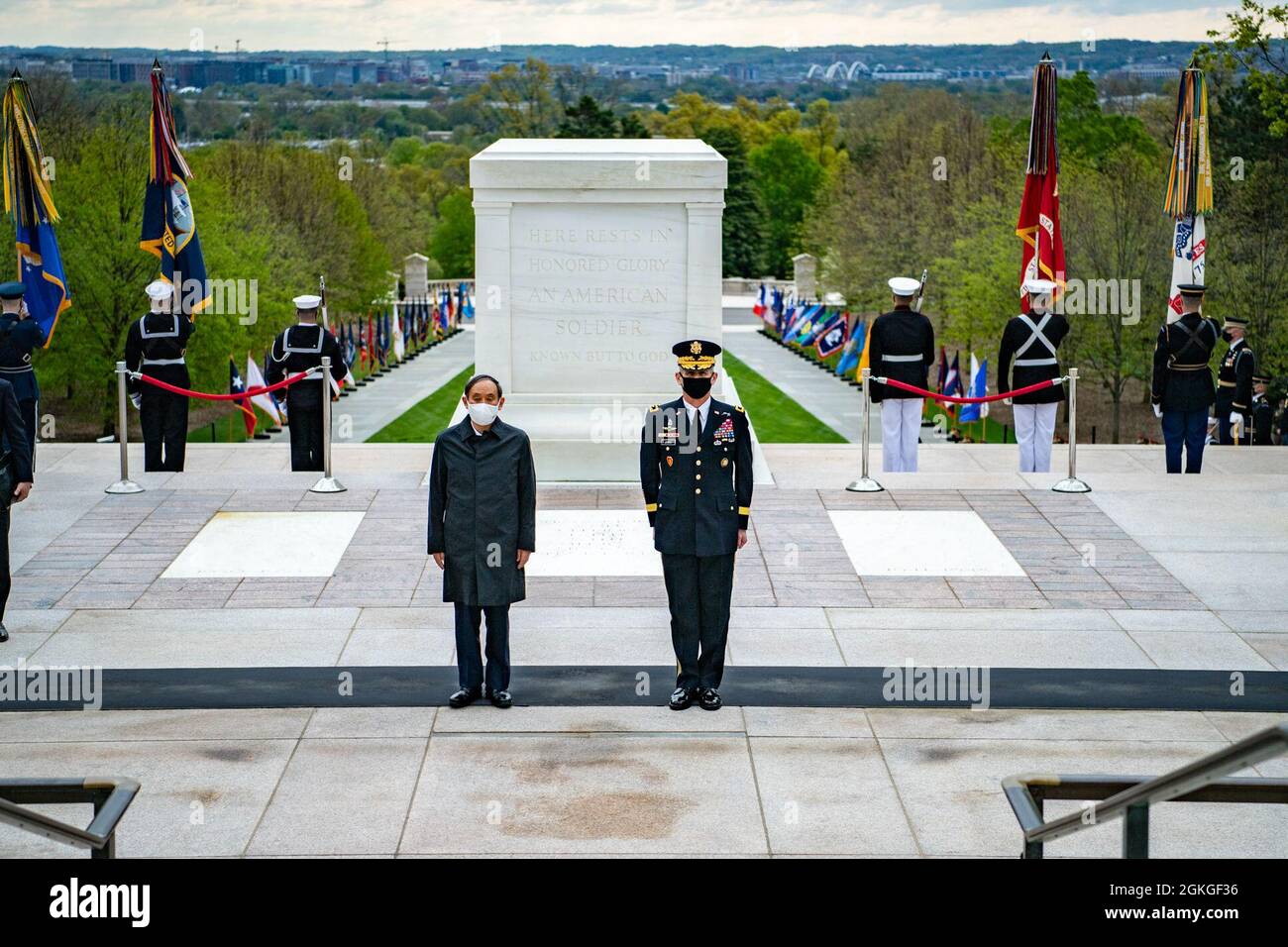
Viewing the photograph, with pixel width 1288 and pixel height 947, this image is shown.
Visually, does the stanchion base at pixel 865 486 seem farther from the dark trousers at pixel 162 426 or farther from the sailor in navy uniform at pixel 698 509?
the dark trousers at pixel 162 426

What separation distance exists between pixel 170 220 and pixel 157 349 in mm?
3480

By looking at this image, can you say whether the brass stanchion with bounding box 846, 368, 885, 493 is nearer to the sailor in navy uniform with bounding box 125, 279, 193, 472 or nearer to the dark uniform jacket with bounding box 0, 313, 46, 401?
the sailor in navy uniform with bounding box 125, 279, 193, 472

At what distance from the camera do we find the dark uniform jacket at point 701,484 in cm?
839

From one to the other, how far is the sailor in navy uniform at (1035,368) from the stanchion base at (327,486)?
527 centimetres

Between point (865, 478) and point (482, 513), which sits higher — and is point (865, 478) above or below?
below

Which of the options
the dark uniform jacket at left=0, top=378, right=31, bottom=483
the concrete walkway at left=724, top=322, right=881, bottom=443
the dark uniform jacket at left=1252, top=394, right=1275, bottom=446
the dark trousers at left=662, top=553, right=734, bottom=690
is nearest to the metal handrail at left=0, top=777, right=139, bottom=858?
the dark trousers at left=662, top=553, right=734, bottom=690

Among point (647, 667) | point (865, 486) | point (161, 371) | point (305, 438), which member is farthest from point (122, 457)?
point (647, 667)

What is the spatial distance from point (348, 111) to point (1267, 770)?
157 meters

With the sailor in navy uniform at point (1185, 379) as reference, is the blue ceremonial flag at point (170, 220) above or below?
above

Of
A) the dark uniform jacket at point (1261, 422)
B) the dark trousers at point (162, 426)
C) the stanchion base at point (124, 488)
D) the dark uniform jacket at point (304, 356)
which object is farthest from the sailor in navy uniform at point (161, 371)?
the dark uniform jacket at point (1261, 422)

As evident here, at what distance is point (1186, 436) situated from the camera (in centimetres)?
1442

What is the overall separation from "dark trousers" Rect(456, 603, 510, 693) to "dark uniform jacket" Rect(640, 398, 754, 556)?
839 mm

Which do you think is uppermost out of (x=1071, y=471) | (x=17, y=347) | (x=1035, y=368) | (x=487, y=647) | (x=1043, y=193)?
(x=1043, y=193)

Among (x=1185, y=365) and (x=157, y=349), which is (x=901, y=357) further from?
(x=157, y=349)
